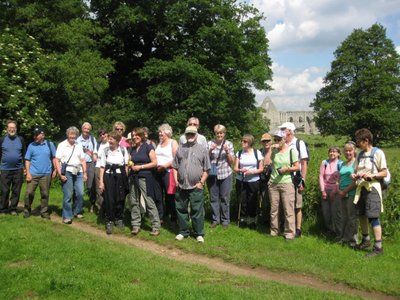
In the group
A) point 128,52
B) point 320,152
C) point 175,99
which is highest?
point 128,52

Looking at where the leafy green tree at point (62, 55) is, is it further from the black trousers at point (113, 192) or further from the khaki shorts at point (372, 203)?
the khaki shorts at point (372, 203)

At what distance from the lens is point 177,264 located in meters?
6.84

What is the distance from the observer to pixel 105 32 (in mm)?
26781

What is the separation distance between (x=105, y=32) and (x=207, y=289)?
2385 centimetres

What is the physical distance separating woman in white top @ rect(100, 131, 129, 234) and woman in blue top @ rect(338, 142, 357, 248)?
425 cm

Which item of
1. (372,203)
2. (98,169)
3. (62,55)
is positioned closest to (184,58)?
(62,55)

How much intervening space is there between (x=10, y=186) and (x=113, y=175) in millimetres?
2829

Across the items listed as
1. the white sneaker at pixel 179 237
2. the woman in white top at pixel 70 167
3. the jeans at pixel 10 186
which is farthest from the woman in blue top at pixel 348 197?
the jeans at pixel 10 186

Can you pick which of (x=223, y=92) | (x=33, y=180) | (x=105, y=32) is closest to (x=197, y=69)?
(x=223, y=92)

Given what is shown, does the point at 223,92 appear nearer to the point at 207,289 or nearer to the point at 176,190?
the point at 176,190

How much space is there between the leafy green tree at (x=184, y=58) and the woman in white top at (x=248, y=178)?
54.7 feet

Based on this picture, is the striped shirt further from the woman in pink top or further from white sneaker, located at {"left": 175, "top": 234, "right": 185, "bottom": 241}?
the woman in pink top

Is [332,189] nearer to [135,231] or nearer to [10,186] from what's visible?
[135,231]

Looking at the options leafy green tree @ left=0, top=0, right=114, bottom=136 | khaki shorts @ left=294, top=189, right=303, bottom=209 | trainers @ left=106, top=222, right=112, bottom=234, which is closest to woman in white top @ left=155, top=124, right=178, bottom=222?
trainers @ left=106, top=222, right=112, bottom=234
